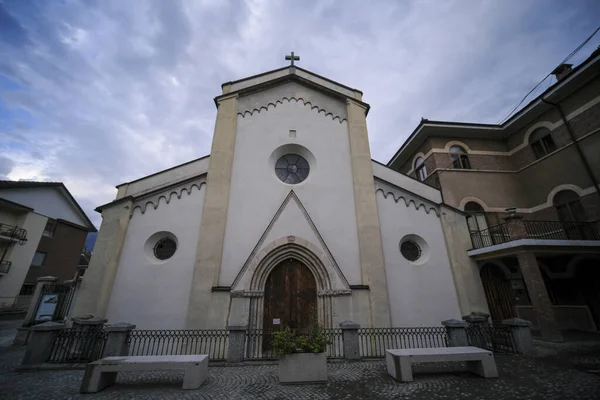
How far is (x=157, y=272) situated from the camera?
28.4 feet

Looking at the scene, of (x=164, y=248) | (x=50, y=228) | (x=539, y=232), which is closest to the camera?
(x=164, y=248)

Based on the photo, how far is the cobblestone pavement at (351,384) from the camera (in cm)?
465

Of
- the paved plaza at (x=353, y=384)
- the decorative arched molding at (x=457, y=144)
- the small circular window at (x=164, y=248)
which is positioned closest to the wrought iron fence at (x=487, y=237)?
the decorative arched molding at (x=457, y=144)

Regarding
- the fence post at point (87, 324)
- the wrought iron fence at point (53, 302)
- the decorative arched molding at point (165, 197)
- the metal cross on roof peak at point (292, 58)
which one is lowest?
the fence post at point (87, 324)

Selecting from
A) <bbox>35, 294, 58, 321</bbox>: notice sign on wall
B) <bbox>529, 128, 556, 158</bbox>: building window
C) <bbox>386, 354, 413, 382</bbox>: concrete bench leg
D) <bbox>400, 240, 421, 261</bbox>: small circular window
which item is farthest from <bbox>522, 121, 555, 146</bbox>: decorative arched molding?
<bbox>35, 294, 58, 321</bbox>: notice sign on wall

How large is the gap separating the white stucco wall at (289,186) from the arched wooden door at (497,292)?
7161 millimetres

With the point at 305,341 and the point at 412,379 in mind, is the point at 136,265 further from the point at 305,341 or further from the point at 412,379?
the point at 412,379

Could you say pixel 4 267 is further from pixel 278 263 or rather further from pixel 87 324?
pixel 278 263

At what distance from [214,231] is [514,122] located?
57.5 feet

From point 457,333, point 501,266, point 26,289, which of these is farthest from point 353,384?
point 26,289

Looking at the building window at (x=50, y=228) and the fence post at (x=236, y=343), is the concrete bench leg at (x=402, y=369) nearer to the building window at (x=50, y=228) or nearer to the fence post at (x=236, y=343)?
the fence post at (x=236, y=343)

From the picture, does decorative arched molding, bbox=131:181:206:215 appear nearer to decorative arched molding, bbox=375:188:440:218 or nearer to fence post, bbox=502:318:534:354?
decorative arched molding, bbox=375:188:440:218

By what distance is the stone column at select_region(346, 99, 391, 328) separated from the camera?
8.58m

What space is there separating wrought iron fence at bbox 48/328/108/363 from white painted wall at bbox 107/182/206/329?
1.07 meters
